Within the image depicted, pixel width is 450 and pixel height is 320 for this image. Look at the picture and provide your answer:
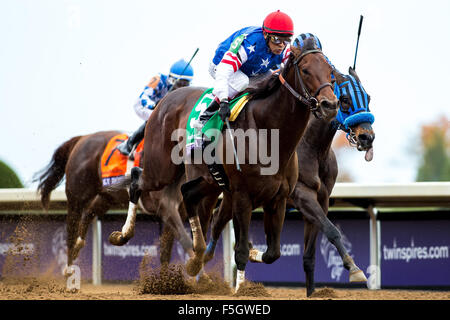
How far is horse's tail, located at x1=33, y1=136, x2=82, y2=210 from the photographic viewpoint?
9.74 m

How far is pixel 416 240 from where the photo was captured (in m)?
9.34

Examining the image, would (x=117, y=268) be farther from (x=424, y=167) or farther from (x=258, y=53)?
(x=424, y=167)

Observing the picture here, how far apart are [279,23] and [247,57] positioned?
0.41m

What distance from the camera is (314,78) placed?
16.7 feet

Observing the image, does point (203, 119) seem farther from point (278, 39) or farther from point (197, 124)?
point (278, 39)

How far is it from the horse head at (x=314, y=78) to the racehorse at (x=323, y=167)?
934 mm

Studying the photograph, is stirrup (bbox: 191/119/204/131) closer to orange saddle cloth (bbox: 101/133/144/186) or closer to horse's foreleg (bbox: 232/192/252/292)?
horse's foreleg (bbox: 232/192/252/292)

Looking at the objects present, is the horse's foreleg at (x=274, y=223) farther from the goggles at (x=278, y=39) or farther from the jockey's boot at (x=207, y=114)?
the goggles at (x=278, y=39)

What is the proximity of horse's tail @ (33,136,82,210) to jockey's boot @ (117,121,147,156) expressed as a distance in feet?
5.44

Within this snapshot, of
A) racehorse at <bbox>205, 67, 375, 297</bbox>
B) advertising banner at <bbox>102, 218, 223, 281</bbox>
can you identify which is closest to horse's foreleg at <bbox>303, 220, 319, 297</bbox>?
racehorse at <bbox>205, 67, 375, 297</bbox>

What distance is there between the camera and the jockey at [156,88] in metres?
8.12
